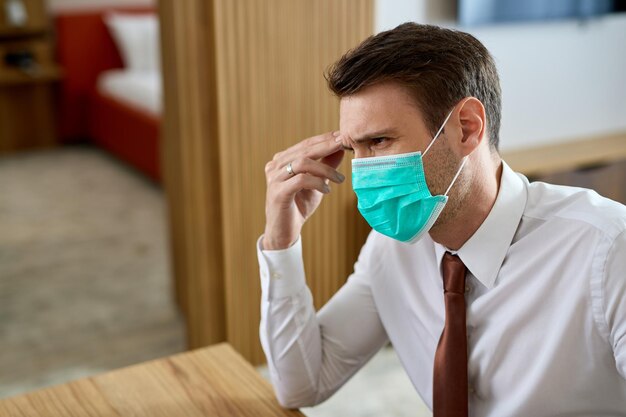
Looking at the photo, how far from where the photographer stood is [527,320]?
3.91 ft

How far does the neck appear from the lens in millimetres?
1240

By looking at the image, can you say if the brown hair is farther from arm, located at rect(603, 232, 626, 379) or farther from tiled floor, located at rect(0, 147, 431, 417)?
tiled floor, located at rect(0, 147, 431, 417)

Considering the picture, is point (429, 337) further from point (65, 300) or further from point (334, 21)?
point (65, 300)

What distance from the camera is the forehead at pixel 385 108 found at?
1.16 m

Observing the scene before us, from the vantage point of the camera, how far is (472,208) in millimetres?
1256

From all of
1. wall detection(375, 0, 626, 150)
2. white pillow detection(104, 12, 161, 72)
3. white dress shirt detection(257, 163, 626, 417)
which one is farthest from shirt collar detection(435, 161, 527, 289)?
white pillow detection(104, 12, 161, 72)

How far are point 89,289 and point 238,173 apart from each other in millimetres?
1395

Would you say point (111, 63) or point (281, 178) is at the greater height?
point (281, 178)

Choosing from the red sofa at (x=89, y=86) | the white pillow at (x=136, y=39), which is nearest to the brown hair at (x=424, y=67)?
the red sofa at (x=89, y=86)

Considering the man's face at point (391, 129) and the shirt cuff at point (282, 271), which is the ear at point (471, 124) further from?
the shirt cuff at point (282, 271)

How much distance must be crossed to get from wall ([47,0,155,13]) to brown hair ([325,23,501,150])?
5.35 meters

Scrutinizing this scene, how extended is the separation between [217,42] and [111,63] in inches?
164

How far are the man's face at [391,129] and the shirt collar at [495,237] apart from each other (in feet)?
0.31

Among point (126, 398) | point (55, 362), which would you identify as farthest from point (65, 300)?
point (126, 398)
